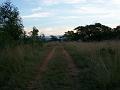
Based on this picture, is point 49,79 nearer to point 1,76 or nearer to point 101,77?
point 1,76

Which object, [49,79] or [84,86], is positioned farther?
[49,79]

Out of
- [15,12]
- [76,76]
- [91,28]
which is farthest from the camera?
[91,28]

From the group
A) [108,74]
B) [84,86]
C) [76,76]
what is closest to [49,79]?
[76,76]

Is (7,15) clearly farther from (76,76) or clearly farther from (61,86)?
(61,86)

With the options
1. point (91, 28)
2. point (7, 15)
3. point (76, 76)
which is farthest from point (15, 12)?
point (91, 28)

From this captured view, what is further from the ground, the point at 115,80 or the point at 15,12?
the point at 15,12

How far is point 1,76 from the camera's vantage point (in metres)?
11.2

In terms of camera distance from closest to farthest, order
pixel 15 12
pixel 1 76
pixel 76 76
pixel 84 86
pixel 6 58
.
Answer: pixel 84 86, pixel 1 76, pixel 76 76, pixel 6 58, pixel 15 12

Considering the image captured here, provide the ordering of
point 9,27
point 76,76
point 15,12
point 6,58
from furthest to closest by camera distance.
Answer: point 15,12 → point 9,27 → point 6,58 → point 76,76

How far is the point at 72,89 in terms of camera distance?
927 centimetres

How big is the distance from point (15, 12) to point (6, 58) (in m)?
9.75

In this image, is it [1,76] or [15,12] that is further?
[15,12]

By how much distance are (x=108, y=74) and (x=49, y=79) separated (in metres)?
2.88

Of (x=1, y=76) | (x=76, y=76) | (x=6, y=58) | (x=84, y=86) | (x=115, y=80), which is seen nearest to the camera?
(x=115, y=80)
